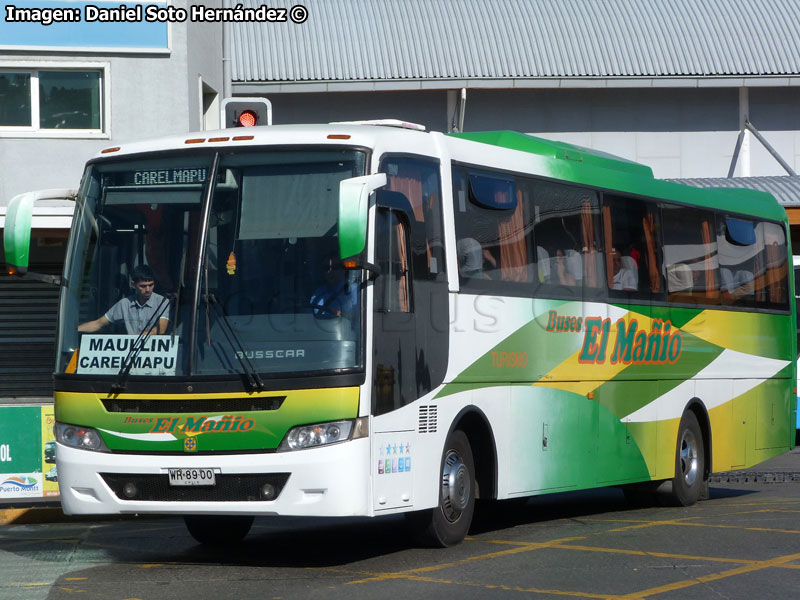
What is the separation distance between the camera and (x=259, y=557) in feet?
34.4

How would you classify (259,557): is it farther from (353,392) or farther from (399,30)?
(399,30)

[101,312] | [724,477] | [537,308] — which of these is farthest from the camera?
[724,477]

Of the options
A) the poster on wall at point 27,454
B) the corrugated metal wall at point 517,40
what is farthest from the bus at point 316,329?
the corrugated metal wall at point 517,40

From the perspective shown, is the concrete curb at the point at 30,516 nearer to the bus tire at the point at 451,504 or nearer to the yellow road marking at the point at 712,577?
the bus tire at the point at 451,504

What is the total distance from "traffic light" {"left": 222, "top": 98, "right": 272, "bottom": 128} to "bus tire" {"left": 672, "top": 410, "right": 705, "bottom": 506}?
17.3ft

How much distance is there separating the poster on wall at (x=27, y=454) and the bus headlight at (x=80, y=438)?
14.5 ft

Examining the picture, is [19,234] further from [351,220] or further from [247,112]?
[247,112]

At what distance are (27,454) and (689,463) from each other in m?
6.75

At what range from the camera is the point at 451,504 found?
10.5m

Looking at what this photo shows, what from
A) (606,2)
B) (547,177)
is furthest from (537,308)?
(606,2)

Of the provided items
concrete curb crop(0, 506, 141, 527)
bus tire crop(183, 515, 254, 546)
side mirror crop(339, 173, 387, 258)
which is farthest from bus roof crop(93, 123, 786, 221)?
concrete curb crop(0, 506, 141, 527)

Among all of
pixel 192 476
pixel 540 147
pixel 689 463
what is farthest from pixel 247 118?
pixel 689 463

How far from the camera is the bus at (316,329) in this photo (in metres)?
9.23

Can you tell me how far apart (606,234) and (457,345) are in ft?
10.1
